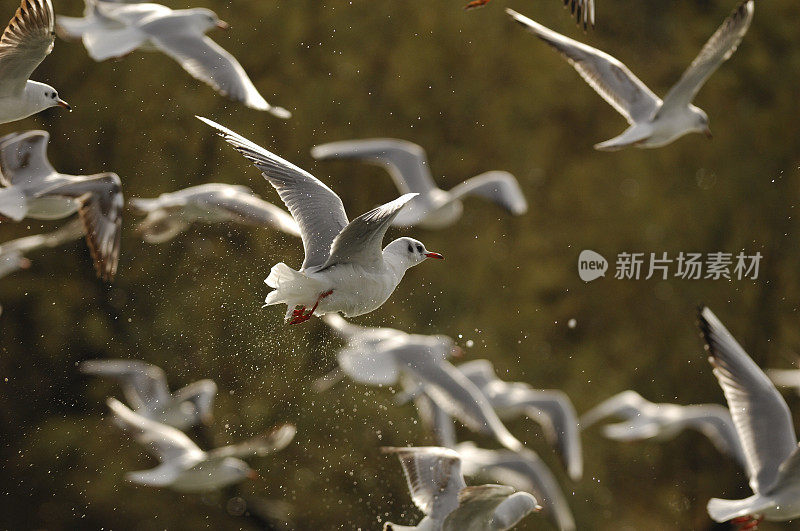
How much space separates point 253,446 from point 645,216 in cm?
484

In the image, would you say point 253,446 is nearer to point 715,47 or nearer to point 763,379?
point 763,379

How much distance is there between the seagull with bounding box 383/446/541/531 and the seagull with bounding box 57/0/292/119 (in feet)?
5.13

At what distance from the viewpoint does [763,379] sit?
3.65 m

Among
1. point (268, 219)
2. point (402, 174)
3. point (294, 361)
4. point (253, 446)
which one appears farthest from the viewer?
point (294, 361)

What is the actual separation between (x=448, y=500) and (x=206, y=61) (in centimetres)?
200

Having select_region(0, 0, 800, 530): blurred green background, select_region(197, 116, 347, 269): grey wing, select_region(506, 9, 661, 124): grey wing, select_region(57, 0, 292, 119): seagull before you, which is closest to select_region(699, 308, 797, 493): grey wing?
select_region(506, 9, 661, 124): grey wing

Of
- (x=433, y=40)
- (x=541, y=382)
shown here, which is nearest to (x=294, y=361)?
(x=541, y=382)

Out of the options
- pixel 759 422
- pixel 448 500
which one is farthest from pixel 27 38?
pixel 759 422

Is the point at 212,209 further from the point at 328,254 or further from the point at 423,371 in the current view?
the point at 328,254

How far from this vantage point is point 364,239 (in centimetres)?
273

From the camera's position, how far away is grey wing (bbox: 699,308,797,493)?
3656mm

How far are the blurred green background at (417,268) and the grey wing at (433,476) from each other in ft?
9.44

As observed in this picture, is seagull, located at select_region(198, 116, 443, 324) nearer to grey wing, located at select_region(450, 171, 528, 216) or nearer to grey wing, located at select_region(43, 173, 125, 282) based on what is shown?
grey wing, located at select_region(43, 173, 125, 282)

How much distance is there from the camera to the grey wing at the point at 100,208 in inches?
160
